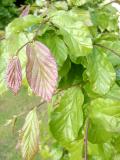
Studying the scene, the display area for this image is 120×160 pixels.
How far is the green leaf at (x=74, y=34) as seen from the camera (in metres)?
0.82

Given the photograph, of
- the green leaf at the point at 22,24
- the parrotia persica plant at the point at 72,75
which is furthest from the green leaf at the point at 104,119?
the green leaf at the point at 22,24

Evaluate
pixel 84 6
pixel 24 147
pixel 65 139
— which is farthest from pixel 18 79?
pixel 84 6

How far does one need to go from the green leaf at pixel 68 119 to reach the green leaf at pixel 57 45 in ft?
0.34

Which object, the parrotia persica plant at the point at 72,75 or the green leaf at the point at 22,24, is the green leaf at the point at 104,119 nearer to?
the parrotia persica plant at the point at 72,75

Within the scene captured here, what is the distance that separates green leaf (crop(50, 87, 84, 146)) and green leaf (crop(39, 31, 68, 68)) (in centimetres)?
11

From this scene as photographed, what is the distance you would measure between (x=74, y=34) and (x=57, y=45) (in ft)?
0.16

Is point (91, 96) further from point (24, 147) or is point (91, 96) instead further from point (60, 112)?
point (24, 147)

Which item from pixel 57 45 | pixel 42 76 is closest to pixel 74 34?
pixel 57 45

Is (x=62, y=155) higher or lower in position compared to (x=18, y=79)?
lower

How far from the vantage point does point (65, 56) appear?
0.86 m

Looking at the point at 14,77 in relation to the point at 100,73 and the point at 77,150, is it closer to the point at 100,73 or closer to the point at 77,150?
the point at 100,73

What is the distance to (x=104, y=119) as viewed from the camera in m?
0.89

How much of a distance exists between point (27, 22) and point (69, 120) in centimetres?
25

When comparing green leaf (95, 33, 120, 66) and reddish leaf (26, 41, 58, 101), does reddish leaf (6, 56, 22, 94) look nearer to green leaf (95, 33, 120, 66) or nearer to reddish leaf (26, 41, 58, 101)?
reddish leaf (26, 41, 58, 101)
